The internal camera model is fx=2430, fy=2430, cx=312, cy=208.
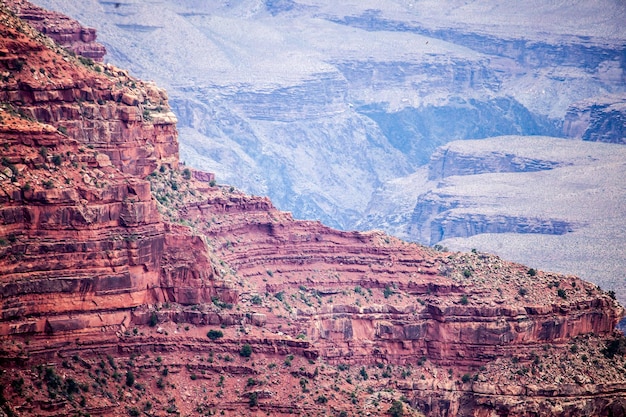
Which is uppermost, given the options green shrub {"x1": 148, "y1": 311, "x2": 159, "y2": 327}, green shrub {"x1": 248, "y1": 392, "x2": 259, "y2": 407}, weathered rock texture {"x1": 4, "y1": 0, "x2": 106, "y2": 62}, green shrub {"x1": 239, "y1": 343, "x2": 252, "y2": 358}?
weathered rock texture {"x1": 4, "y1": 0, "x2": 106, "y2": 62}

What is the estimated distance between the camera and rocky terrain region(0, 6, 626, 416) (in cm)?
10825

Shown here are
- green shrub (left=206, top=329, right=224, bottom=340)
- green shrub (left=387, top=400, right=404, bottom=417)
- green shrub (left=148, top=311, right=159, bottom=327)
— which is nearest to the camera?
green shrub (left=148, top=311, right=159, bottom=327)

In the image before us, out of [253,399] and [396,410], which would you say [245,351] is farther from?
[396,410]

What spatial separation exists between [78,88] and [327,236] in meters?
20.4

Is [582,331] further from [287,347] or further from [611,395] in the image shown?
[287,347]

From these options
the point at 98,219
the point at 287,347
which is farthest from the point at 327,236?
the point at 98,219

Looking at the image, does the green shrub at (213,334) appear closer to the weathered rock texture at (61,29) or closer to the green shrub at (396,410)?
the green shrub at (396,410)

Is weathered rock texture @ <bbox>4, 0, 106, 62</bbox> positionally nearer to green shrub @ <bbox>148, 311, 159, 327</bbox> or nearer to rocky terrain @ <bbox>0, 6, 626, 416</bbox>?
rocky terrain @ <bbox>0, 6, 626, 416</bbox>

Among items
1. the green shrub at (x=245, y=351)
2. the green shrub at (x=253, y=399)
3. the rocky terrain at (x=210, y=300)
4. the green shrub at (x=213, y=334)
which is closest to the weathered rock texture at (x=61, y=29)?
the rocky terrain at (x=210, y=300)

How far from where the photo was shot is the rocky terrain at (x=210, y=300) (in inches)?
4262

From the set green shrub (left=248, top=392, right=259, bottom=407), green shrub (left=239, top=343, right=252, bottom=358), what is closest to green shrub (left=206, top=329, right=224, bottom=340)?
green shrub (left=239, top=343, right=252, bottom=358)

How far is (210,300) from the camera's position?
118 m

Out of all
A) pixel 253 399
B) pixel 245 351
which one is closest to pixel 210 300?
pixel 245 351

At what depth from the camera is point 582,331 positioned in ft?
433
